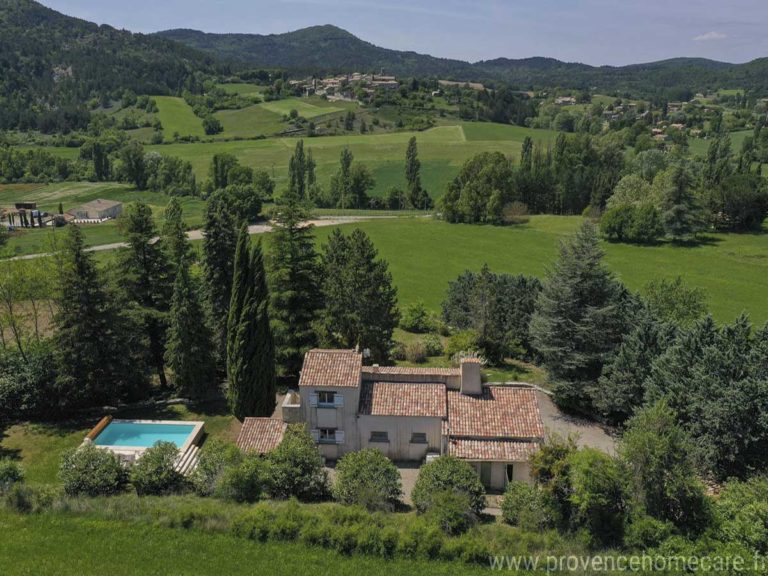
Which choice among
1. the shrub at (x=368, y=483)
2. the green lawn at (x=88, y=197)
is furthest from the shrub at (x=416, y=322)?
the green lawn at (x=88, y=197)

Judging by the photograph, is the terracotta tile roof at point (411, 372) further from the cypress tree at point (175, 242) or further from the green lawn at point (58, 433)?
the cypress tree at point (175, 242)

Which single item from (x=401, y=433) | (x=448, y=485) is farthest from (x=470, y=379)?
(x=448, y=485)

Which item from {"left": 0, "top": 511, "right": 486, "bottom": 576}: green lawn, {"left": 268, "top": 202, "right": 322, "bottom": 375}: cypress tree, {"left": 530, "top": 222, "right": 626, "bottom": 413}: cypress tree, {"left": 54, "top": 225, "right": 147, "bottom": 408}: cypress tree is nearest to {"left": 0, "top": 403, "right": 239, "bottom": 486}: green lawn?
{"left": 54, "top": 225, "right": 147, "bottom": 408}: cypress tree

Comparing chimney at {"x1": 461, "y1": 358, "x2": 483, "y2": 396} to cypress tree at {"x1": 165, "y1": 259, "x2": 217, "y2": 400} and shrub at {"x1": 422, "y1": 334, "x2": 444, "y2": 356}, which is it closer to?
shrub at {"x1": 422, "y1": 334, "x2": 444, "y2": 356}

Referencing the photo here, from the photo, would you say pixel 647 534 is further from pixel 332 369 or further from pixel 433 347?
pixel 433 347

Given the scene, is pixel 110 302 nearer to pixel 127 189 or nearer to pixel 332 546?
pixel 332 546

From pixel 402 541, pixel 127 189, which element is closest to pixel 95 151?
pixel 127 189
